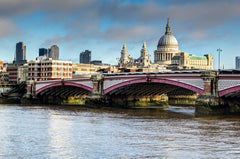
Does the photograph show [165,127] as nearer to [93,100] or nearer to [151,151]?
[151,151]

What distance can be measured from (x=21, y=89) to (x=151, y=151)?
8067 cm

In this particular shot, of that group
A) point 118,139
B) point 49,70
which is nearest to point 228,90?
point 118,139

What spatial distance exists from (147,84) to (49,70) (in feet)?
150

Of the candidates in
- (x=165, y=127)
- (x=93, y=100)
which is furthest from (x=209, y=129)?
(x=93, y=100)

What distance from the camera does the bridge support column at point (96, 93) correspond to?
82.1 m

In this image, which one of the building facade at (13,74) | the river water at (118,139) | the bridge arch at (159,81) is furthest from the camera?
the building facade at (13,74)

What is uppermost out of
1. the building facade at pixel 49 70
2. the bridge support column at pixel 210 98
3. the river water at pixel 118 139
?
the building facade at pixel 49 70

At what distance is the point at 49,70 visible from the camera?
385ft

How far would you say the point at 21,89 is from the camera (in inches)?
4291

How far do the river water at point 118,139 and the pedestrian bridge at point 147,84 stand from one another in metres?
8.45

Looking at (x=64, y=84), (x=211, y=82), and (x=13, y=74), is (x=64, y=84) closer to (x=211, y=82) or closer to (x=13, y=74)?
(x=211, y=82)

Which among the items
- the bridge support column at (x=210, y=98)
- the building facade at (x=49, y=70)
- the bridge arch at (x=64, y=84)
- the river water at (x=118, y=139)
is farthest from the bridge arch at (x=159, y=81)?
the building facade at (x=49, y=70)

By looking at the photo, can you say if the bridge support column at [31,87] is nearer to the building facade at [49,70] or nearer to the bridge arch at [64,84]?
the bridge arch at [64,84]

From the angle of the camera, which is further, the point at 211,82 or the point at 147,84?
the point at 147,84
